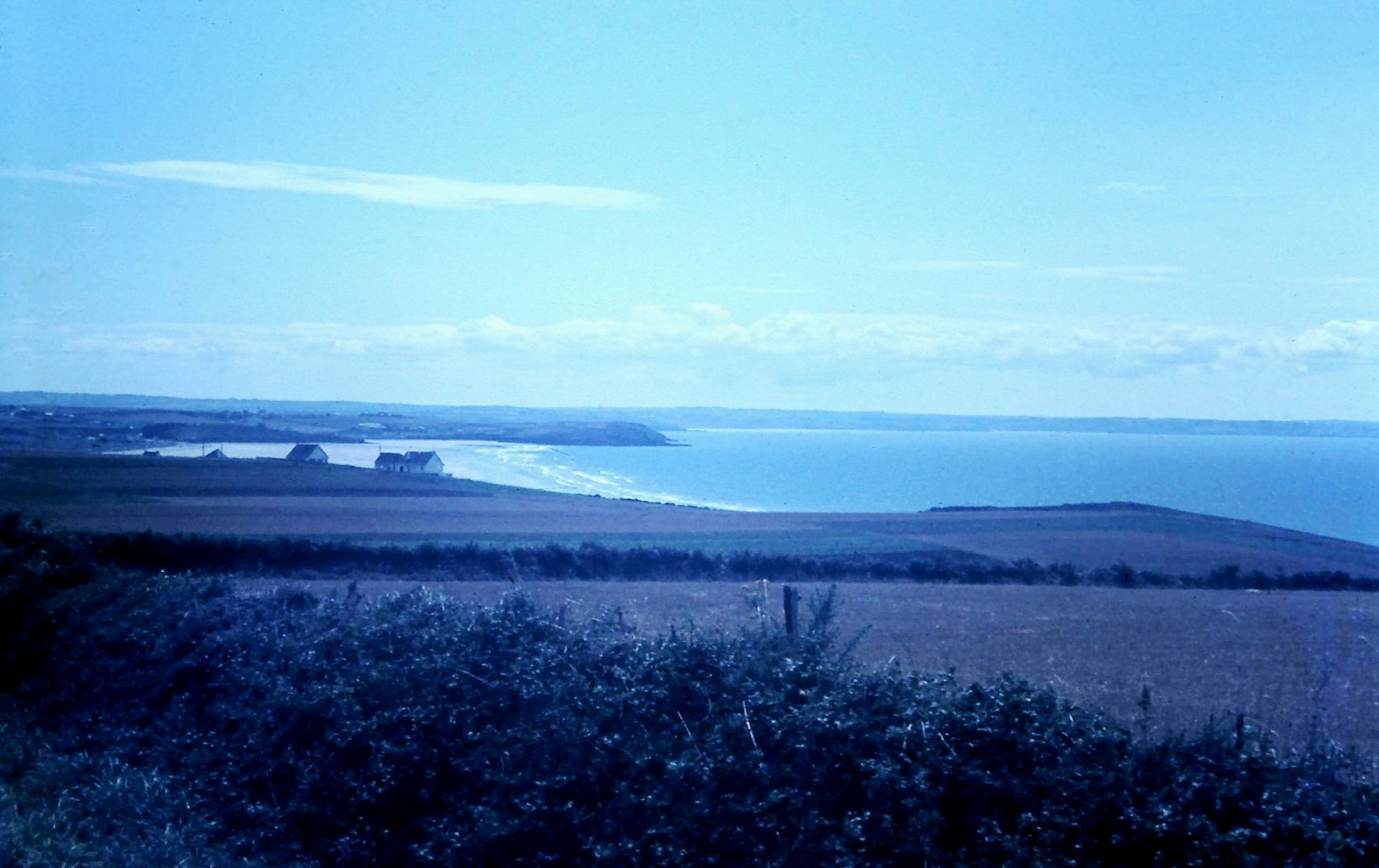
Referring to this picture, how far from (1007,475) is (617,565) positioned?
181 feet

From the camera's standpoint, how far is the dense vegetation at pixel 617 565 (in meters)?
20.7

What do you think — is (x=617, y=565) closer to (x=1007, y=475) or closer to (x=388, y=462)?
(x=388, y=462)

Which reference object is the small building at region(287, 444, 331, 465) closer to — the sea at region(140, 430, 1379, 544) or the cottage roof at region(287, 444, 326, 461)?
the cottage roof at region(287, 444, 326, 461)

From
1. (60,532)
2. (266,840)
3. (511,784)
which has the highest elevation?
(60,532)

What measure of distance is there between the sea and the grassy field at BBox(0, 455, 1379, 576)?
3.01 metres

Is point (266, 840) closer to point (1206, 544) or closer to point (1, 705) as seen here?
point (1, 705)

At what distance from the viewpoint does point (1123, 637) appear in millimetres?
15648

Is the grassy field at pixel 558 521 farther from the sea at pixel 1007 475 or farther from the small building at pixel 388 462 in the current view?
the sea at pixel 1007 475

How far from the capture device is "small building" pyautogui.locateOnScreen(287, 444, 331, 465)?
41406mm

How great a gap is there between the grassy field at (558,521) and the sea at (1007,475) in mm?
3011

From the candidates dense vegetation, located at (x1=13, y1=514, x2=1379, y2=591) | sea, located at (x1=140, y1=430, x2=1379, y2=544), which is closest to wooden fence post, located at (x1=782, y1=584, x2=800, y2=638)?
dense vegetation, located at (x1=13, y1=514, x2=1379, y2=591)

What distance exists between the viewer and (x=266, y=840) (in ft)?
25.2

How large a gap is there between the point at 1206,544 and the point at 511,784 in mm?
24535

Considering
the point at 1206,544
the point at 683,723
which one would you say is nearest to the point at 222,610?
the point at 683,723
